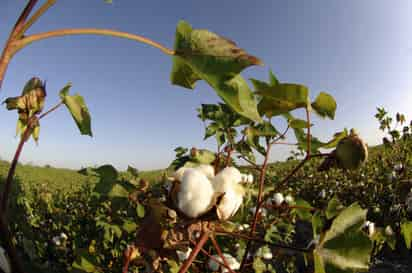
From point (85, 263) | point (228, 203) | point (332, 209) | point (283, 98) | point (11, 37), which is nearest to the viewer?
point (11, 37)

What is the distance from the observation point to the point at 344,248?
21.7 inches

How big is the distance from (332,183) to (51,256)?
4.44 metres

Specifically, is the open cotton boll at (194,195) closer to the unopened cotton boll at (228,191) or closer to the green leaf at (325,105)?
the unopened cotton boll at (228,191)

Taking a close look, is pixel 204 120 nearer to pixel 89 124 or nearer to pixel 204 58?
pixel 89 124

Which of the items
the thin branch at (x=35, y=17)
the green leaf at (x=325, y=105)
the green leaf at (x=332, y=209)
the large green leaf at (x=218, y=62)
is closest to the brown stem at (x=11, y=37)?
the thin branch at (x=35, y=17)

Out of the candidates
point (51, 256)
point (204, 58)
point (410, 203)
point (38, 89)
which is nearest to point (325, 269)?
point (204, 58)

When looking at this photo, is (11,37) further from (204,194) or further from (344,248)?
(344,248)

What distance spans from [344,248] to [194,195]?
336 millimetres

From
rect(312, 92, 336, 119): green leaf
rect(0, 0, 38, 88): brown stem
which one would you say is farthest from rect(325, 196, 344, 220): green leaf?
rect(0, 0, 38, 88): brown stem

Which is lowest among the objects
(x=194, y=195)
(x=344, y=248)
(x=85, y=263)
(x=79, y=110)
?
(x=85, y=263)

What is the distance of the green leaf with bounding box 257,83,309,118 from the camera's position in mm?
527

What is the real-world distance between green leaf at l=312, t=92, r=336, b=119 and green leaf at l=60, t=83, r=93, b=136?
497 millimetres

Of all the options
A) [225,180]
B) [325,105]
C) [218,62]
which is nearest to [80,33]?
[218,62]

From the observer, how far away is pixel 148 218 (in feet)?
1.68
